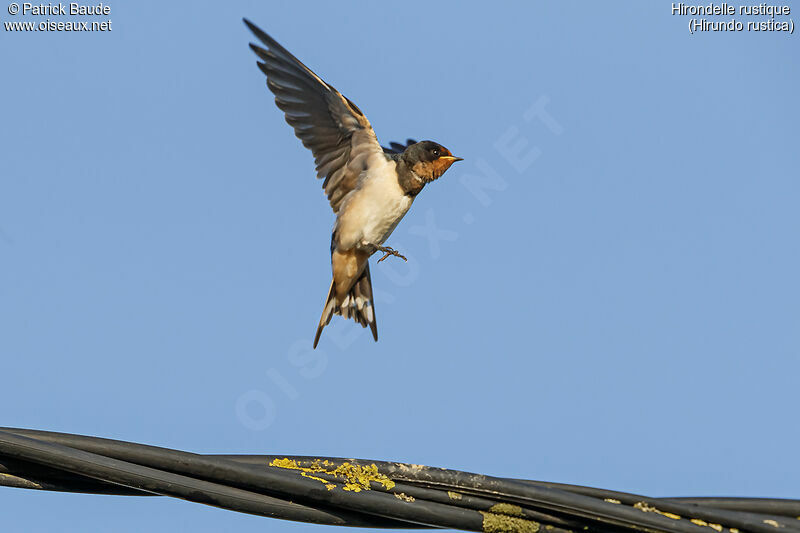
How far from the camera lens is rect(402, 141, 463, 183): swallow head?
276 inches

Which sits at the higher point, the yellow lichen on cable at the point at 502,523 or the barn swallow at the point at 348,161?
the barn swallow at the point at 348,161

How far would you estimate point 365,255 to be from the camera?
291 inches

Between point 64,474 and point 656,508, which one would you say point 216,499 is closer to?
point 64,474

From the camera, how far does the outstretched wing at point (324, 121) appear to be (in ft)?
23.2

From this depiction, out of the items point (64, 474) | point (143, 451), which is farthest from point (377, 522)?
point (64, 474)

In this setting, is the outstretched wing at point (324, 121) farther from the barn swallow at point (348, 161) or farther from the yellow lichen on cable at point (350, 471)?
the yellow lichen on cable at point (350, 471)

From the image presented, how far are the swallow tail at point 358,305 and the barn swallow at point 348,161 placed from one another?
0.84 feet

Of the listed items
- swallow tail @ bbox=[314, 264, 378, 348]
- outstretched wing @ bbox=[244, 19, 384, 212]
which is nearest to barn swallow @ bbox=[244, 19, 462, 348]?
outstretched wing @ bbox=[244, 19, 384, 212]

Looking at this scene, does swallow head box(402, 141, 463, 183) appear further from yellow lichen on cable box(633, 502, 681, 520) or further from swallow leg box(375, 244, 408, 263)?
yellow lichen on cable box(633, 502, 681, 520)

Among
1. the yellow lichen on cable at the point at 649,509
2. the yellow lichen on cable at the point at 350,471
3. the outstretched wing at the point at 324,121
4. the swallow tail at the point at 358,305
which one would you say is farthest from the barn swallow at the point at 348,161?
the yellow lichen on cable at the point at 649,509

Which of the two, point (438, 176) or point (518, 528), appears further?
point (438, 176)

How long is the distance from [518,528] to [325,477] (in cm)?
62

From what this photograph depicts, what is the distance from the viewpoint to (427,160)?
7020mm

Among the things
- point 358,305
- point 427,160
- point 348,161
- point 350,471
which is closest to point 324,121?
point 348,161
